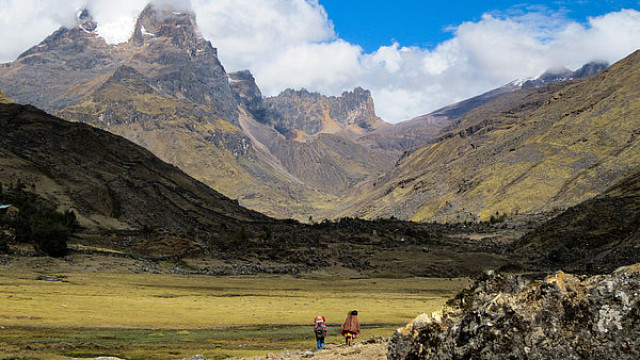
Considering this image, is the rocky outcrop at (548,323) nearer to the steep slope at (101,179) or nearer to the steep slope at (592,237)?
the steep slope at (592,237)

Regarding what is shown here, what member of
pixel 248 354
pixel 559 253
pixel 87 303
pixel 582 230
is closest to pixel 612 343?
pixel 248 354

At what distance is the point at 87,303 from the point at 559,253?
254 feet

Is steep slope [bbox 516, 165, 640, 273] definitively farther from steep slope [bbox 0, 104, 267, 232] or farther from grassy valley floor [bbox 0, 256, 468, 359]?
steep slope [bbox 0, 104, 267, 232]

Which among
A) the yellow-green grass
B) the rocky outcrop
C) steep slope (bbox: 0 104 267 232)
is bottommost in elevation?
the yellow-green grass

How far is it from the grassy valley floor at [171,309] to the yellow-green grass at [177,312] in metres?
0.07

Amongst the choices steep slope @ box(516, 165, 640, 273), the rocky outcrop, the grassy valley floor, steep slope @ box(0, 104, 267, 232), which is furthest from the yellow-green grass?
steep slope @ box(0, 104, 267, 232)

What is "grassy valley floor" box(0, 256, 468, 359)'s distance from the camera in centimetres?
2578

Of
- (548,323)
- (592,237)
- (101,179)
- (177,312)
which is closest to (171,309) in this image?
(177,312)

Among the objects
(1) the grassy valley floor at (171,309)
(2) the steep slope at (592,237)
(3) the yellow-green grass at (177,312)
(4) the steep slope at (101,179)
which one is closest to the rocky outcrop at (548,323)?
(1) the grassy valley floor at (171,309)

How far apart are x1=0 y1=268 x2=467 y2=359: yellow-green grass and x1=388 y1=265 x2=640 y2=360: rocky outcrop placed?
1439cm

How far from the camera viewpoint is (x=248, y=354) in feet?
79.7

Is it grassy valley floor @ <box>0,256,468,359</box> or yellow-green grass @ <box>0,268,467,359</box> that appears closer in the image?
yellow-green grass @ <box>0,268,467,359</box>

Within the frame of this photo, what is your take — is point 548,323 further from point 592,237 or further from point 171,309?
point 592,237

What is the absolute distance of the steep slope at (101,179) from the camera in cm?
13116
